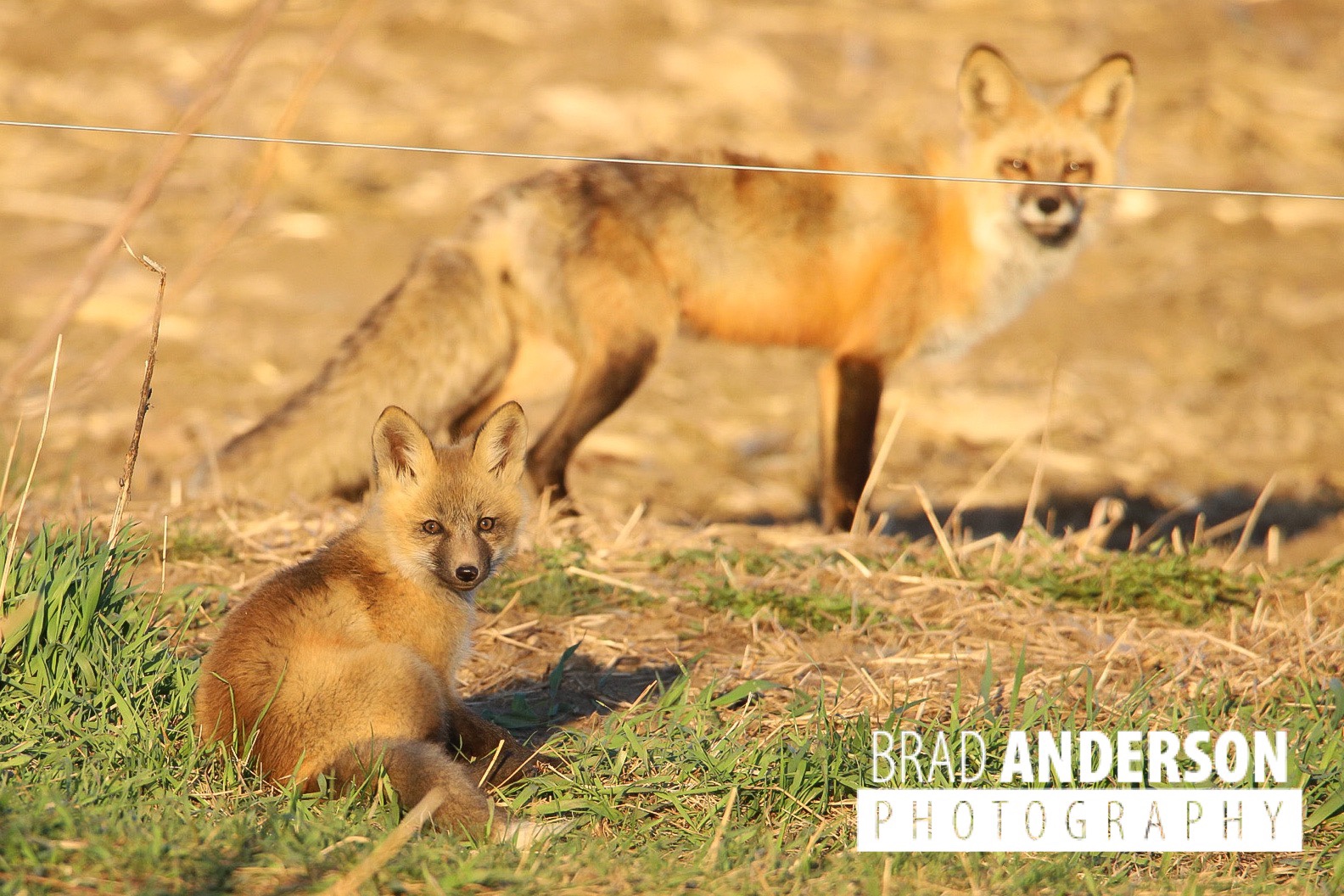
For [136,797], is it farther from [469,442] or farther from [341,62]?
[341,62]

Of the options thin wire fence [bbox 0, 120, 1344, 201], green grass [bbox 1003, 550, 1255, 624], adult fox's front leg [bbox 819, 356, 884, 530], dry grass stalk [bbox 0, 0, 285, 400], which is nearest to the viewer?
dry grass stalk [bbox 0, 0, 285, 400]

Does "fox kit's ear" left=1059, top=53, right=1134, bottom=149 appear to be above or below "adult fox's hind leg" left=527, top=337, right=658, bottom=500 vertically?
above

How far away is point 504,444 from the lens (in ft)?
10.7

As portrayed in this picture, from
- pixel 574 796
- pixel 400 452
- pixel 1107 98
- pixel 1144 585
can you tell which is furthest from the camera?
pixel 1107 98

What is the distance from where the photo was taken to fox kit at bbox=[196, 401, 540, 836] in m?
2.75

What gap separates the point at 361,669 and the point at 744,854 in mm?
884

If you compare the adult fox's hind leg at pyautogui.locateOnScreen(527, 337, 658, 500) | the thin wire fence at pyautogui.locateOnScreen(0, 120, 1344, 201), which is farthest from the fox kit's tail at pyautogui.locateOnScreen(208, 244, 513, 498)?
the thin wire fence at pyautogui.locateOnScreen(0, 120, 1344, 201)

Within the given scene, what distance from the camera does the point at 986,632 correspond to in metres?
4.14

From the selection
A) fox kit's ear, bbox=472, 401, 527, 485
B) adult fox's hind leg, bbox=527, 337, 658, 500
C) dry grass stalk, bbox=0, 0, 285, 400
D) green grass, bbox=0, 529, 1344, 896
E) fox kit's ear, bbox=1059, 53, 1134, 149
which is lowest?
green grass, bbox=0, 529, 1344, 896

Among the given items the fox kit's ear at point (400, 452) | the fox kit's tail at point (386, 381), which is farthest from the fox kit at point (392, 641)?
the fox kit's tail at point (386, 381)

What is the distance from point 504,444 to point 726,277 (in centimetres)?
309

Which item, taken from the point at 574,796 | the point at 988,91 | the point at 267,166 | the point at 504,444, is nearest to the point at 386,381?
the point at 504,444

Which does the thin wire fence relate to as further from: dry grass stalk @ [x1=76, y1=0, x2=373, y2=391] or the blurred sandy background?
the blurred sandy background

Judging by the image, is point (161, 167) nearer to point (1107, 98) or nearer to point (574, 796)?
point (574, 796)
